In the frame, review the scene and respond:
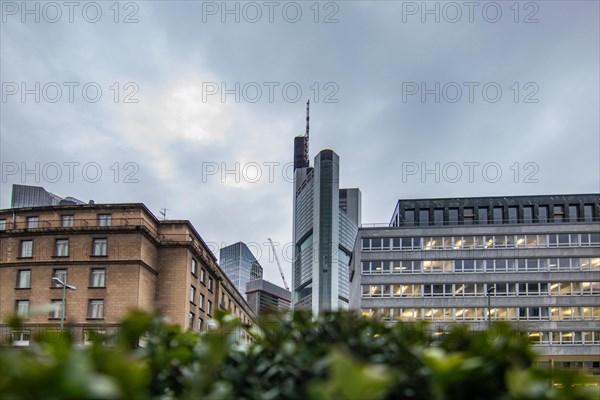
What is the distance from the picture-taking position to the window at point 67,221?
47562 millimetres

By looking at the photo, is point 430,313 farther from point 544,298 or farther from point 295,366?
point 295,366

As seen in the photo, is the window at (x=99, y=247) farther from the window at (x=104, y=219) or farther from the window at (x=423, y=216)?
the window at (x=423, y=216)

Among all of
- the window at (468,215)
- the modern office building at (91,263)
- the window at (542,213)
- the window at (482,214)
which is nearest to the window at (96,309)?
the modern office building at (91,263)

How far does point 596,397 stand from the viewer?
2.27m

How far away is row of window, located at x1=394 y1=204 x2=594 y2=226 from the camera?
7631 centimetres

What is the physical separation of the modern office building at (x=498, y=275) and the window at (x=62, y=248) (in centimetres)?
3624

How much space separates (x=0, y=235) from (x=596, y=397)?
5316cm

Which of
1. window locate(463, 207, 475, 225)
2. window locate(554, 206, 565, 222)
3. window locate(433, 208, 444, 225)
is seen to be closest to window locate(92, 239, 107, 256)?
window locate(433, 208, 444, 225)

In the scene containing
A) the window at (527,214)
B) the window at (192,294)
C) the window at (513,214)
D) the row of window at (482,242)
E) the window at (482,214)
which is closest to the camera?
the window at (192,294)

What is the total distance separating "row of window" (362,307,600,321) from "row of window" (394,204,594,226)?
1225 centimetres

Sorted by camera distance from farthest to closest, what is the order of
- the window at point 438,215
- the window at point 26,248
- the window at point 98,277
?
1. the window at point 438,215
2. the window at point 26,248
3. the window at point 98,277

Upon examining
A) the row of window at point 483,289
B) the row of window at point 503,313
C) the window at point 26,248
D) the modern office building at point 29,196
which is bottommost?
the row of window at point 503,313

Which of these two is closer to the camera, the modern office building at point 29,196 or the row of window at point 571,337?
the row of window at point 571,337

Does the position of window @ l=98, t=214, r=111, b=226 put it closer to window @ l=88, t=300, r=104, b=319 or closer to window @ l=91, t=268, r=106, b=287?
window @ l=91, t=268, r=106, b=287
